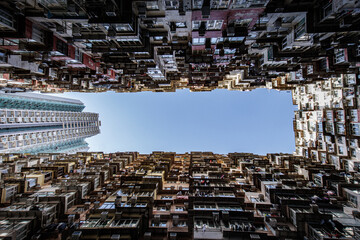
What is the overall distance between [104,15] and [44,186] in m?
29.4

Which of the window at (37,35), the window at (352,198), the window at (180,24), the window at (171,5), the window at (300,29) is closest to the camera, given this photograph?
the window at (171,5)

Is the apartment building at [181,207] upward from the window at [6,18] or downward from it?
downward

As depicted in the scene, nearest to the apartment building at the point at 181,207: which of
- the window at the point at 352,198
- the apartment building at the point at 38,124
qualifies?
the window at the point at 352,198

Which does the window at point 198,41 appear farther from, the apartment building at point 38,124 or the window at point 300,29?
the apartment building at point 38,124

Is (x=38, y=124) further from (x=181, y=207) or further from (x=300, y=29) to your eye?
(x=300, y=29)

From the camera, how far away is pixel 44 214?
21250 millimetres

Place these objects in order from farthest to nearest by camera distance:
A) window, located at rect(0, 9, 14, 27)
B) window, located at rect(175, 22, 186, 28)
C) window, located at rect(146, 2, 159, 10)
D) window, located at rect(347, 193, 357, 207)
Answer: window, located at rect(347, 193, 357, 207)
window, located at rect(175, 22, 186, 28)
window, located at rect(146, 2, 159, 10)
window, located at rect(0, 9, 14, 27)

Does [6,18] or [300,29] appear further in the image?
[300,29]

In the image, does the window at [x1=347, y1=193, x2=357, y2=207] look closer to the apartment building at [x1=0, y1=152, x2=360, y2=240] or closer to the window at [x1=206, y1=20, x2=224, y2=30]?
the apartment building at [x1=0, y1=152, x2=360, y2=240]

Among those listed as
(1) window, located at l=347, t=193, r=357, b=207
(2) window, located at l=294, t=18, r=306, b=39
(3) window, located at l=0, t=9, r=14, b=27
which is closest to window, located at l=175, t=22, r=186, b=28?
(2) window, located at l=294, t=18, r=306, b=39

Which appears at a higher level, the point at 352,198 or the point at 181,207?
the point at 352,198

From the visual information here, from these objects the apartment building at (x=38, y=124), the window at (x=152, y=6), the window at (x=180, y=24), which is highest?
the window at (x=152, y=6)

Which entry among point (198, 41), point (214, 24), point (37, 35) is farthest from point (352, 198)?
point (37, 35)

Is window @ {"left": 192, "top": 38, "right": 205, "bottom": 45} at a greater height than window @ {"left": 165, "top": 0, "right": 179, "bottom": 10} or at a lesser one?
lesser
